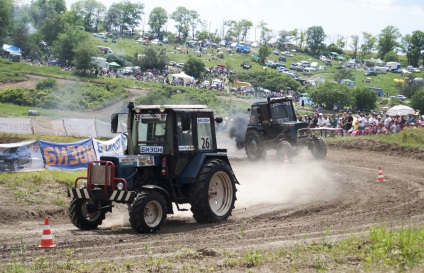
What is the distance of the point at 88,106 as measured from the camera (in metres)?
53.2

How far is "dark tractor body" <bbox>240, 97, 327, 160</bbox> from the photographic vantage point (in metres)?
27.0

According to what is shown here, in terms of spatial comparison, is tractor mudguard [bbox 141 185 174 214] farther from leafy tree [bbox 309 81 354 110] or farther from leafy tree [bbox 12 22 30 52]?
leafy tree [bbox 12 22 30 52]

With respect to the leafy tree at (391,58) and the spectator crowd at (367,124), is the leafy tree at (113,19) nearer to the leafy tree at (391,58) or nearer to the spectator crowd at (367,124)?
the leafy tree at (391,58)

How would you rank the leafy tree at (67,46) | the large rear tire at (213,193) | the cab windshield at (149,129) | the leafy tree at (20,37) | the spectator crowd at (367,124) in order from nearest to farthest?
the large rear tire at (213,193) → the cab windshield at (149,129) → the spectator crowd at (367,124) → the leafy tree at (67,46) → the leafy tree at (20,37)

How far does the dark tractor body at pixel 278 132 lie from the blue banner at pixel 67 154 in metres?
8.46

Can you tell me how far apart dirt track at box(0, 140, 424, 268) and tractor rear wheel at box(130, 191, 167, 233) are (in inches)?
9.9

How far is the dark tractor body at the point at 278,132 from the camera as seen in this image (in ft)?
88.6

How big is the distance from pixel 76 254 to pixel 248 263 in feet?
9.40

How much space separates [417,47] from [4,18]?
283 ft

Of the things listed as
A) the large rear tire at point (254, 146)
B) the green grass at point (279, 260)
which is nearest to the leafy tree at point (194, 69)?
the large rear tire at point (254, 146)

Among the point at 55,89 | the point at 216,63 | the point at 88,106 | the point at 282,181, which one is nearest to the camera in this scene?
the point at 282,181

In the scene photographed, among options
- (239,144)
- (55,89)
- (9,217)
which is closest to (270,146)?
(239,144)

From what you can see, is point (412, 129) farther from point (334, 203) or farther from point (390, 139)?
point (334, 203)

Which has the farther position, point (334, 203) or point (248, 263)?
point (334, 203)
